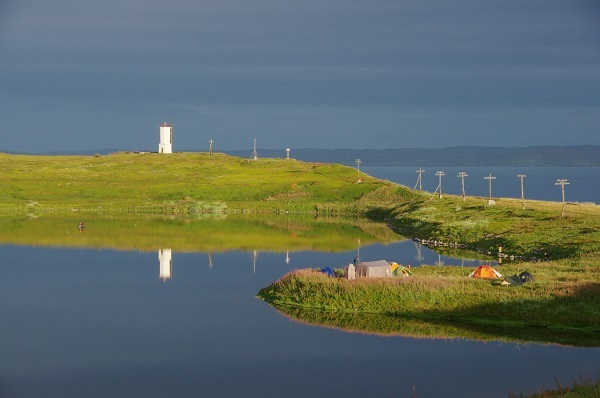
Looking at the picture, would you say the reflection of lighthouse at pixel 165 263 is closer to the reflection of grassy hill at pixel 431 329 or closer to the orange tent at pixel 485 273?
the reflection of grassy hill at pixel 431 329

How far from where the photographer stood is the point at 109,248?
278ft

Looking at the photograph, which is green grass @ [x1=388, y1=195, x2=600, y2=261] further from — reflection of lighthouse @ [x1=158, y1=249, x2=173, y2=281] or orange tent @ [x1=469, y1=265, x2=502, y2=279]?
reflection of lighthouse @ [x1=158, y1=249, x2=173, y2=281]

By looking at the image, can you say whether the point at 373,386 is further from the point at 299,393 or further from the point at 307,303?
the point at 307,303

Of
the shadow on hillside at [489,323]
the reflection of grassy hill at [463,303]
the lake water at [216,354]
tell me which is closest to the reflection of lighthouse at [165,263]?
the lake water at [216,354]

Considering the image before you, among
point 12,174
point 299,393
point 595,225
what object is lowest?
point 299,393

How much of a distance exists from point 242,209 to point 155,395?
100m

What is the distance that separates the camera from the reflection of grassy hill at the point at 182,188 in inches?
5281

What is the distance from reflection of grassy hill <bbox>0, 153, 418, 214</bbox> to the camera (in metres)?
134

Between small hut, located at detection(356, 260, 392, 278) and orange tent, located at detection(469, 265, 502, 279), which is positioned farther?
small hut, located at detection(356, 260, 392, 278)

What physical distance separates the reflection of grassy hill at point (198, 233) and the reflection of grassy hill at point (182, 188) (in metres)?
12.8

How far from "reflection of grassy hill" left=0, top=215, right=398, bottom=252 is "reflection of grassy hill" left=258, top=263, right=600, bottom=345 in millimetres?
30532

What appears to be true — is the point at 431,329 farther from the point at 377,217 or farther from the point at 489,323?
the point at 377,217

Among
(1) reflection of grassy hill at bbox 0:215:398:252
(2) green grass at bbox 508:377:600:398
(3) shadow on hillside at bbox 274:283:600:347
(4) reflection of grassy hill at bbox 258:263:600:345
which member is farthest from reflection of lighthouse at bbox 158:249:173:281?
(2) green grass at bbox 508:377:600:398

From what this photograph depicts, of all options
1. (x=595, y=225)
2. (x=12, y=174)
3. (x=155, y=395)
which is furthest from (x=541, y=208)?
(x=12, y=174)
